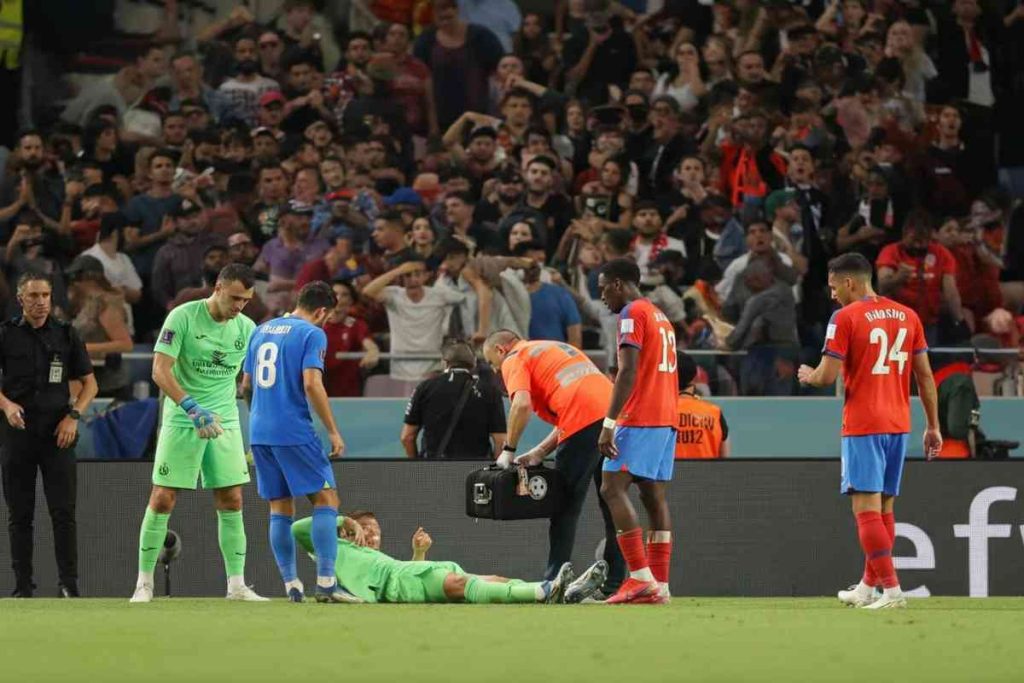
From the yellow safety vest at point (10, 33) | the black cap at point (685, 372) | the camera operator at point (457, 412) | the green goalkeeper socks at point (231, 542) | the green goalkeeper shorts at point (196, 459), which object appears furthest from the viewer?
the yellow safety vest at point (10, 33)

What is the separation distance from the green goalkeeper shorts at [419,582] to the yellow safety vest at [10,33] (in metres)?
12.5

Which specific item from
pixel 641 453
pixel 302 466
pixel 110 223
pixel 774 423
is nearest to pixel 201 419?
pixel 302 466

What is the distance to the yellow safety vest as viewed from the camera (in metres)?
22.1

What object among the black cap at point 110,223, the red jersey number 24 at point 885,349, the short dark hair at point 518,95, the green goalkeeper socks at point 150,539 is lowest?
the green goalkeeper socks at point 150,539

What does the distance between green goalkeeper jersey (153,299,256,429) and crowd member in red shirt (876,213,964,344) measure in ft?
23.4

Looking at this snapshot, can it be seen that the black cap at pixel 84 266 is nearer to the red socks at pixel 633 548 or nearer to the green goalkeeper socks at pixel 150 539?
the green goalkeeper socks at pixel 150 539

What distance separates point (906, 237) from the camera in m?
17.8

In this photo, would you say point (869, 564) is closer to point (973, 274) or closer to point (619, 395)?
point (619, 395)

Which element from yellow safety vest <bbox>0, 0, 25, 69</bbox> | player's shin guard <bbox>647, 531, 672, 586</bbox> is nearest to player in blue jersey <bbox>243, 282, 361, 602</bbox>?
player's shin guard <bbox>647, 531, 672, 586</bbox>

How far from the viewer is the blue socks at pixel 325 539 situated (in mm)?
11469

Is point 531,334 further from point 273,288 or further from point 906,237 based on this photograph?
Result: point 906,237

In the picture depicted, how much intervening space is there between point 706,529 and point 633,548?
9.69 feet

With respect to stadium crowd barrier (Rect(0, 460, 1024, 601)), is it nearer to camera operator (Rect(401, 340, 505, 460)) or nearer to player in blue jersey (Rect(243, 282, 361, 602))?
camera operator (Rect(401, 340, 505, 460))

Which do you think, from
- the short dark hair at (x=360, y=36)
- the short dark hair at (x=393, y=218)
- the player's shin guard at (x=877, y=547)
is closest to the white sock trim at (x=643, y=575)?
the player's shin guard at (x=877, y=547)
